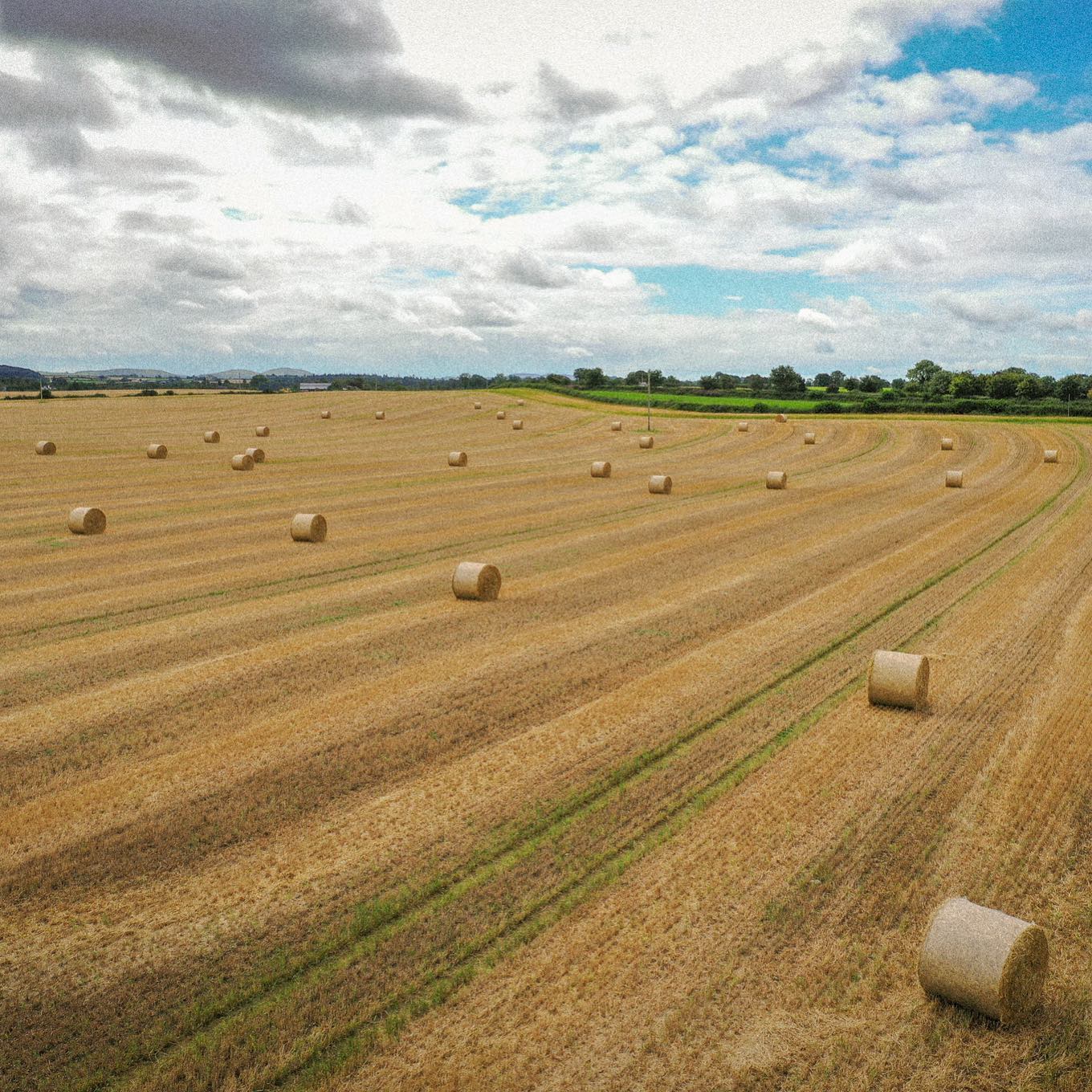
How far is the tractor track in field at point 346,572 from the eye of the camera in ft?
49.5

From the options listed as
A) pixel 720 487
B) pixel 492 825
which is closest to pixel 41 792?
pixel 492 825

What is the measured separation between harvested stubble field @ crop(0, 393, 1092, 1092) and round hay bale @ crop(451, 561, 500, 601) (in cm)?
45

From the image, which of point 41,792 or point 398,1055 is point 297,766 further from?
point 398,1055

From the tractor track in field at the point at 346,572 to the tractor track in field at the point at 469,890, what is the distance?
32.5 feet

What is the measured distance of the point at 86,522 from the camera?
22.9 meters

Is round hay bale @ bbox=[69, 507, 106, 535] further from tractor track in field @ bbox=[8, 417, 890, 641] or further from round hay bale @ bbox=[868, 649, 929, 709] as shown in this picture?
round hay bale @ bbox=[868, 649, 929, 709]

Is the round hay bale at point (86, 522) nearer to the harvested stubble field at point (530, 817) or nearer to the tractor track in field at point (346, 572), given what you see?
the harvested stubble field at point (530, 817)

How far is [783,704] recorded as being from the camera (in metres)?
11.2

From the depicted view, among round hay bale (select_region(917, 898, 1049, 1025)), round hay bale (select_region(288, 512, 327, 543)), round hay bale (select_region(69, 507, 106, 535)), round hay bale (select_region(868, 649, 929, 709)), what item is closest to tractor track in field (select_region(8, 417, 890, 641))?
round hay bale (select_region(288, 512, 327, 543))

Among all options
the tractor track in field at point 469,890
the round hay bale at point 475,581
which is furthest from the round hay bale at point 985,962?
the round hay bale at point 475,581

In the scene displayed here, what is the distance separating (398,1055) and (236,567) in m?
15.4

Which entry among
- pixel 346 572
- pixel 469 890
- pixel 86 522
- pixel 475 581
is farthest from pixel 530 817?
pixel 86 522

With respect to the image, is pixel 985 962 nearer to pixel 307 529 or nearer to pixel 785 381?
pixel 307 529

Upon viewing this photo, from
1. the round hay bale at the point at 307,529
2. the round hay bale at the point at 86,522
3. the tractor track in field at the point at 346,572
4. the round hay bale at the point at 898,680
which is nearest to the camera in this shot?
the round hay bale at the point at 898,680
